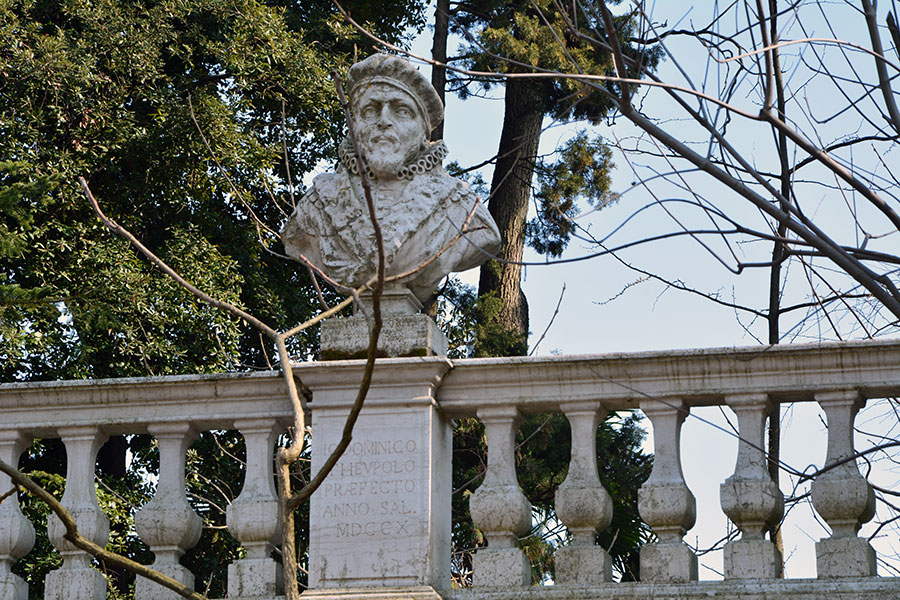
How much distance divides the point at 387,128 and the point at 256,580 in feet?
6.56

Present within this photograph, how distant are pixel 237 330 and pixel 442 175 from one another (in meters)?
6.74

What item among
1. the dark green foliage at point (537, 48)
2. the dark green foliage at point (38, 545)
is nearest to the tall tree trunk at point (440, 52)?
the dark green foliage at point (537, 48)

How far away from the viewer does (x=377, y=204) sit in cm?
615

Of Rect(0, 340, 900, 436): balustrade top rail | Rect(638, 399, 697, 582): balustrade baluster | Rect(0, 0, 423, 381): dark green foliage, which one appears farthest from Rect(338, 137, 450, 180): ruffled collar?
Rect(0, 0, 423, 381): dark green foliage

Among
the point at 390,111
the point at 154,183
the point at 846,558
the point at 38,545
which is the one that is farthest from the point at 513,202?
the point at 846,558

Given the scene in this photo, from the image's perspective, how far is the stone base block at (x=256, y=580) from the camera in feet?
18.6

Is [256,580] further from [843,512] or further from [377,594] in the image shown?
[843,512]

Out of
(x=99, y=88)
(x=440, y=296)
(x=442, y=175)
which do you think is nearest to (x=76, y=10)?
(x=99, y=88)

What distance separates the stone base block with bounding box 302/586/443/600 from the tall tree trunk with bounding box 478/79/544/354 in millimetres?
9178

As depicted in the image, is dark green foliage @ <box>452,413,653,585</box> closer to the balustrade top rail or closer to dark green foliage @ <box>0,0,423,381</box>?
dark green foliage @ <box>0,0,423,381</box>

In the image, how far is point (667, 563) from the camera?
5332 mm

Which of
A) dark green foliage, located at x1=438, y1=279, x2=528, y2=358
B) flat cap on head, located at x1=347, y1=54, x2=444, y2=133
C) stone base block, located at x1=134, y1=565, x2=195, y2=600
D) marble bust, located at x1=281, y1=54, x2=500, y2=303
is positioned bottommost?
stone base block, located at x1=134, y1=565, x2=195, y2=600

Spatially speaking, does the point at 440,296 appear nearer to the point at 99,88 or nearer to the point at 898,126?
the point at 99,88

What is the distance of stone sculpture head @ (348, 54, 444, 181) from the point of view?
20.3ft
